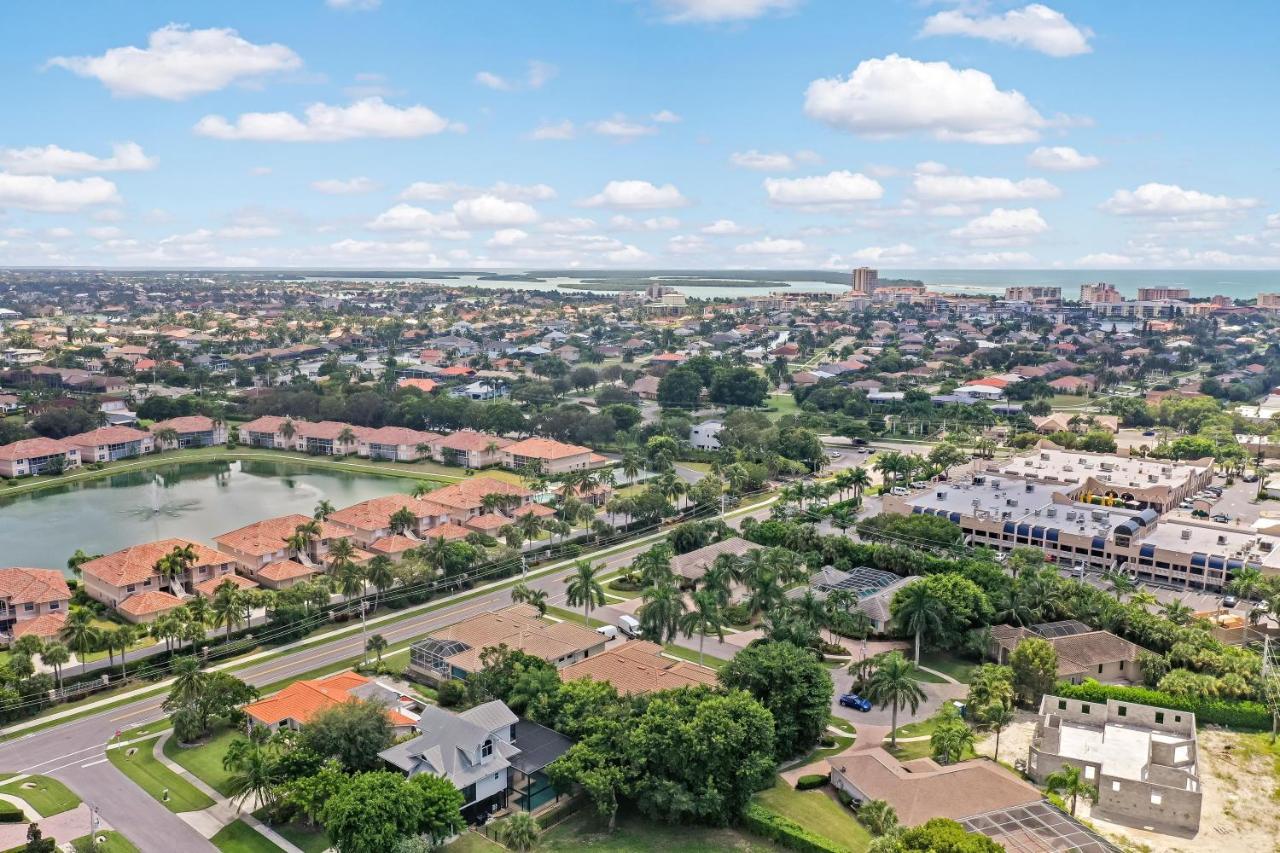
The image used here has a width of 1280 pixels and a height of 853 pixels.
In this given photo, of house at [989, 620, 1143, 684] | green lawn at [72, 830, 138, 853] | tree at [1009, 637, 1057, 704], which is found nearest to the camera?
green lawn at [72, 830, 138, 853]

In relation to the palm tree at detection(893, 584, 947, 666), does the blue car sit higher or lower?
lower

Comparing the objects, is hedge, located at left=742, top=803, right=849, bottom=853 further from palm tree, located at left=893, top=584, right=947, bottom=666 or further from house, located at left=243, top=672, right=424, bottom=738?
palm tree, located at left=893, top=584, right=947, bottom=666

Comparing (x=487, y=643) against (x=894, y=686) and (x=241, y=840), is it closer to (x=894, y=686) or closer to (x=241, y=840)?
(x=241, y=840)

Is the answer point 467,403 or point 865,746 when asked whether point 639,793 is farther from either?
point 467,403

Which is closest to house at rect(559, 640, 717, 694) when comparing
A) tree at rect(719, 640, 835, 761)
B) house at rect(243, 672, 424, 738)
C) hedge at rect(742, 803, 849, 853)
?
tree at rect(719, 640, 835, 761)

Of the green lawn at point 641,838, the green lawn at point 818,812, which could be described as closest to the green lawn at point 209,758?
the green lawn at point 641,838

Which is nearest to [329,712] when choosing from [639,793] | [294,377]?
[639,793]

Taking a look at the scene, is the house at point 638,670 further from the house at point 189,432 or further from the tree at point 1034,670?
the house at point 189,432
